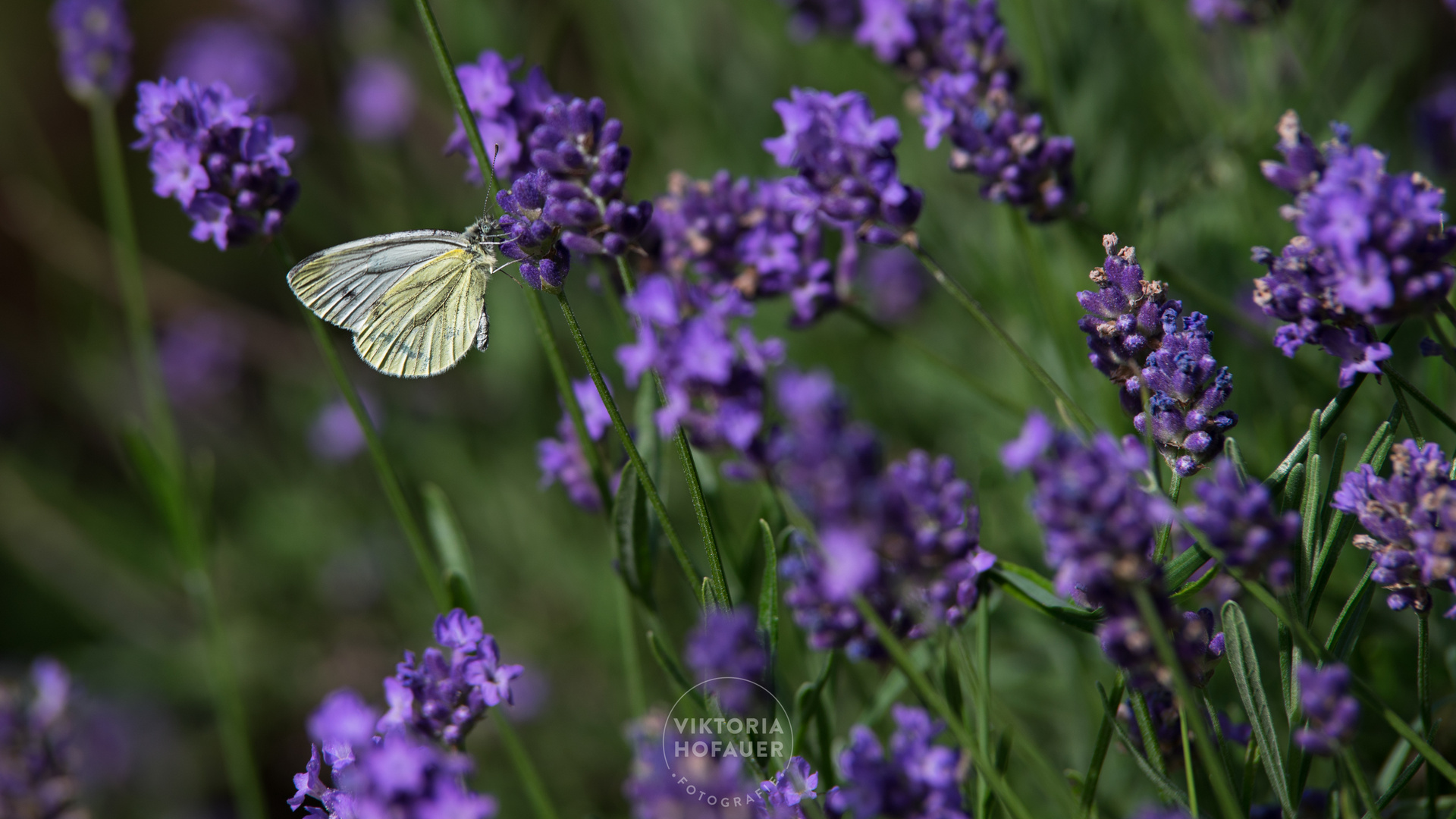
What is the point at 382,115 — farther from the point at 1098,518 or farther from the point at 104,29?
the point at 1098,518

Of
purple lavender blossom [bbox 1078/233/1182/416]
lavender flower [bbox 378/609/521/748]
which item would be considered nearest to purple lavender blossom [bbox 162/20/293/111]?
lavender flower [bbox 378/609/521/748]

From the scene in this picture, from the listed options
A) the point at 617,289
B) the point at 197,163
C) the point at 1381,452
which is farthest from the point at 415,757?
the point at 617,289

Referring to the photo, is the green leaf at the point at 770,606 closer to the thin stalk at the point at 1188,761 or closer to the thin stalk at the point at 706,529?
the thin stalk at the point at 706,529

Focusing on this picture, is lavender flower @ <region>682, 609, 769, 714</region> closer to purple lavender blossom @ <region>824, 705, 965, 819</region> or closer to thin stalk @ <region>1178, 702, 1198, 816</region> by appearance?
purple lavender blossom @ <region>824, 705, 965, 819</region>

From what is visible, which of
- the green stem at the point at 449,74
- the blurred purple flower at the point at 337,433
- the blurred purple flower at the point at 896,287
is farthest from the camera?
the blurred purple flower at the point at 337,433

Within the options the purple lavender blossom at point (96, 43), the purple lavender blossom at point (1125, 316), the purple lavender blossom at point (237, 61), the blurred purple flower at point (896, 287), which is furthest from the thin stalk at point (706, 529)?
the purple lavender blossom at point (237, 61)
